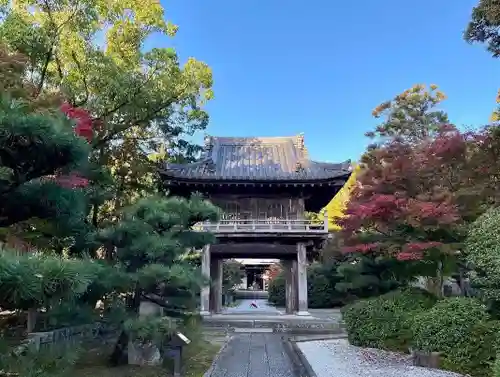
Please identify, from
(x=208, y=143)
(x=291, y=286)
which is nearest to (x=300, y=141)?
(x=208, y=143)

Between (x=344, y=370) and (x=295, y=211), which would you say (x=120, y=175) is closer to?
(x=295, y=211)

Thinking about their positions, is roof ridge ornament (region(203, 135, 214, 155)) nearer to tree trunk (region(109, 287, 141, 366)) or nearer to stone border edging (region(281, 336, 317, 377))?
stone border edging (region(281, 336, 317, 377))

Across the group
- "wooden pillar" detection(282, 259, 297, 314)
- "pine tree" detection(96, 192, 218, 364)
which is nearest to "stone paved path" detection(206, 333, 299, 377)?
"pine tree" detection(96, 192, 218, 364)

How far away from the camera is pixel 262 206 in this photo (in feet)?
59.2

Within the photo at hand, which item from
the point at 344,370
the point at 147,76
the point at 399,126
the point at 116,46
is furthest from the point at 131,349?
the point at 399,126

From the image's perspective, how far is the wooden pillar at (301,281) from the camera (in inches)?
661

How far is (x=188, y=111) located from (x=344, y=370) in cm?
1212

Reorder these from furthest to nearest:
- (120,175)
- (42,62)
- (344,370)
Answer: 1. (120,175)
2. (42,62)
3. (344,370)

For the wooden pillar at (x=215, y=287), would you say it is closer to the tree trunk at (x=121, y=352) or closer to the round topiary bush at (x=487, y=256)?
the tree trunk at (x=121, y=352)

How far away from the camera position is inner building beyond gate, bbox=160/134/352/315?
16.9 m

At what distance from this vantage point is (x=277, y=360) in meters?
8.44

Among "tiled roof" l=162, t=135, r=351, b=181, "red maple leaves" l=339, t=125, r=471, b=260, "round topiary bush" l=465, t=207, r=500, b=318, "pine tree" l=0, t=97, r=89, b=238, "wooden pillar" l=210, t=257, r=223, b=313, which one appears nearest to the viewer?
"pine tree" l=0, t=97, r=89, b=238

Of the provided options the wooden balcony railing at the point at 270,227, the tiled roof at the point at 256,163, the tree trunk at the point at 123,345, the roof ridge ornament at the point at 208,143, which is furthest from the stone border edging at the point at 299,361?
the roof ridge ornament at the point at 208,143

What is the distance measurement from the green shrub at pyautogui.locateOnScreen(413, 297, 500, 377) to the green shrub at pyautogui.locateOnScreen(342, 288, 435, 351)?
127cm
